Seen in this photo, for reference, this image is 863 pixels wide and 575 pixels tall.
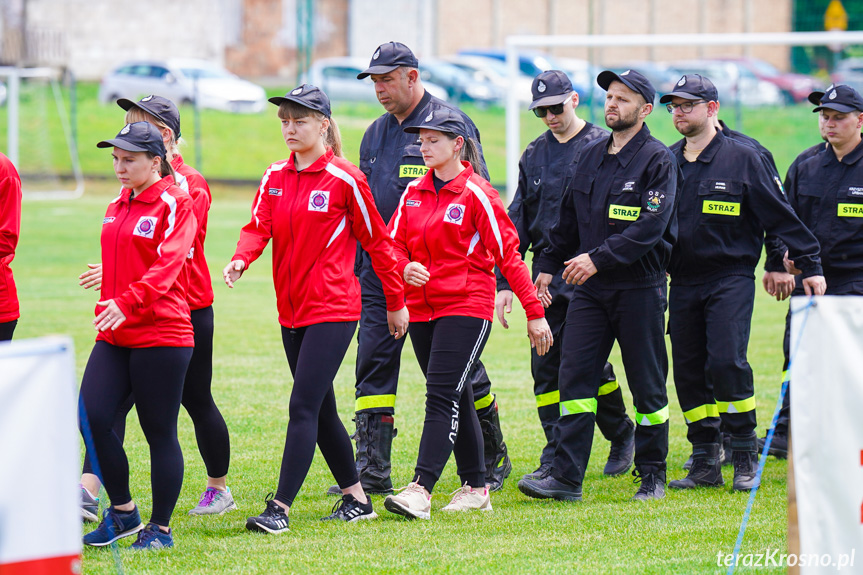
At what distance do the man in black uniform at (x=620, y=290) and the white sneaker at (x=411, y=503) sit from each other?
818 mm

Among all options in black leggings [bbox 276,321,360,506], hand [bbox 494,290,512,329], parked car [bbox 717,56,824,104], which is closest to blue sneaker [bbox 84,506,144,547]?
black leggings [bbox 276,321,360,506]

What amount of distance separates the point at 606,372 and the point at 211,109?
28.0 m

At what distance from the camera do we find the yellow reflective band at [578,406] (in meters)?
5.98

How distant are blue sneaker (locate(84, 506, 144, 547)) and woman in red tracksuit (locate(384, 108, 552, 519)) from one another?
4.13 feet

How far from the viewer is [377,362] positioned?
624cm

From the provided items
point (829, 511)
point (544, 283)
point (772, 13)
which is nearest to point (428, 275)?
point (544, 283)

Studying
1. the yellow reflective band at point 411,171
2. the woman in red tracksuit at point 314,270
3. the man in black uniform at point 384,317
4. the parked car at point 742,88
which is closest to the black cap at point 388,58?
the man in black uniform at point 384,317

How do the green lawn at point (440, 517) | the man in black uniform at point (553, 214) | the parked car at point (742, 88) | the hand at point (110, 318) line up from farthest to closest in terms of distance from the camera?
the parked car at point (742, 88) → the man in black uniform at point (553, 214) → the green lawn at point (440, 517) → the hand at point (110, 318)

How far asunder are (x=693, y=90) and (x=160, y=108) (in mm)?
2940

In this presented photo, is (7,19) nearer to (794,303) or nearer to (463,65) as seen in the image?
(463,65)

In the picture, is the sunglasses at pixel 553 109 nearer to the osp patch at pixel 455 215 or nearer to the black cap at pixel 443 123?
the black cap at pixel 443 123

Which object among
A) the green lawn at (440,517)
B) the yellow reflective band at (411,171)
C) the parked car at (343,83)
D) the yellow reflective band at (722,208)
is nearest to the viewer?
the green lawn at (440,517)

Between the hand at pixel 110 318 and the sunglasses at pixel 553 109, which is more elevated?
the sunglasses at pixel 553 109

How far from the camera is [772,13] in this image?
48.2 metres
